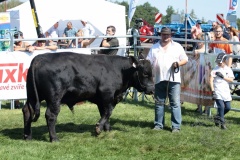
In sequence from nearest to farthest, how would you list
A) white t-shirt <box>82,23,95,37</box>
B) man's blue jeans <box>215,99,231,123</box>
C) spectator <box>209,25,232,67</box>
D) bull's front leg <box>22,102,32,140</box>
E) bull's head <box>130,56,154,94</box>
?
bull's front leg <box>22,102,32,140</box>
bull's head <box>130,56,154,94</box>
man's blue jeans <box>215,99,231,123</box>
spectator <box>209,25,232,67</box>
white t-shirt <box>82,23,95,37</box>

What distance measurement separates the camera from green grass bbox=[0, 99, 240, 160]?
786 centimetres

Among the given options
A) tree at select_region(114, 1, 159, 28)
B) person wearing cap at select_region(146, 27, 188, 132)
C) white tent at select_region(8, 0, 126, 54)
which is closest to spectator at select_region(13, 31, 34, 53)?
person wearing cap at select_region(146, 27, 188, 132)

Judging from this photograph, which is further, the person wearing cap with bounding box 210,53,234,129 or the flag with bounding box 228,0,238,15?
the flag with bounding box 228,0,238,15

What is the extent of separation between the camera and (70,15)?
2445 centimetres

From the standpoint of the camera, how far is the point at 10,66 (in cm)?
1216

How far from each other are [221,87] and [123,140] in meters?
2.45

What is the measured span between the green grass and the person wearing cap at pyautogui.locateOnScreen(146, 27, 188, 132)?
352mm

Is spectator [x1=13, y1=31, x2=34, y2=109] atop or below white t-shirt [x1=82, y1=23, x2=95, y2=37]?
below

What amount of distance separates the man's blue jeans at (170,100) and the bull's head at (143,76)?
283 mm

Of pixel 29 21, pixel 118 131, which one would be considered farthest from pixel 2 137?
pixel 29 21

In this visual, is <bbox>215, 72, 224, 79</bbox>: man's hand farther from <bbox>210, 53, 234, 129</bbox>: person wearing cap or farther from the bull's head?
the bull's head

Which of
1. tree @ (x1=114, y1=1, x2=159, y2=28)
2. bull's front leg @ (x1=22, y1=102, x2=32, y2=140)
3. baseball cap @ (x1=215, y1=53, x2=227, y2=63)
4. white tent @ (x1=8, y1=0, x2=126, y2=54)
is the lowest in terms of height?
bull's front leg @ (x1=22, y1=102, x2=32, y2=140)

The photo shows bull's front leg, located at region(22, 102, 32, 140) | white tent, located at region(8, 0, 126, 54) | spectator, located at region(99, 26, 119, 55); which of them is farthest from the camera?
white tent, located at region(8, 0, 126, 54)

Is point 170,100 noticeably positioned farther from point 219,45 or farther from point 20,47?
point 20,47
